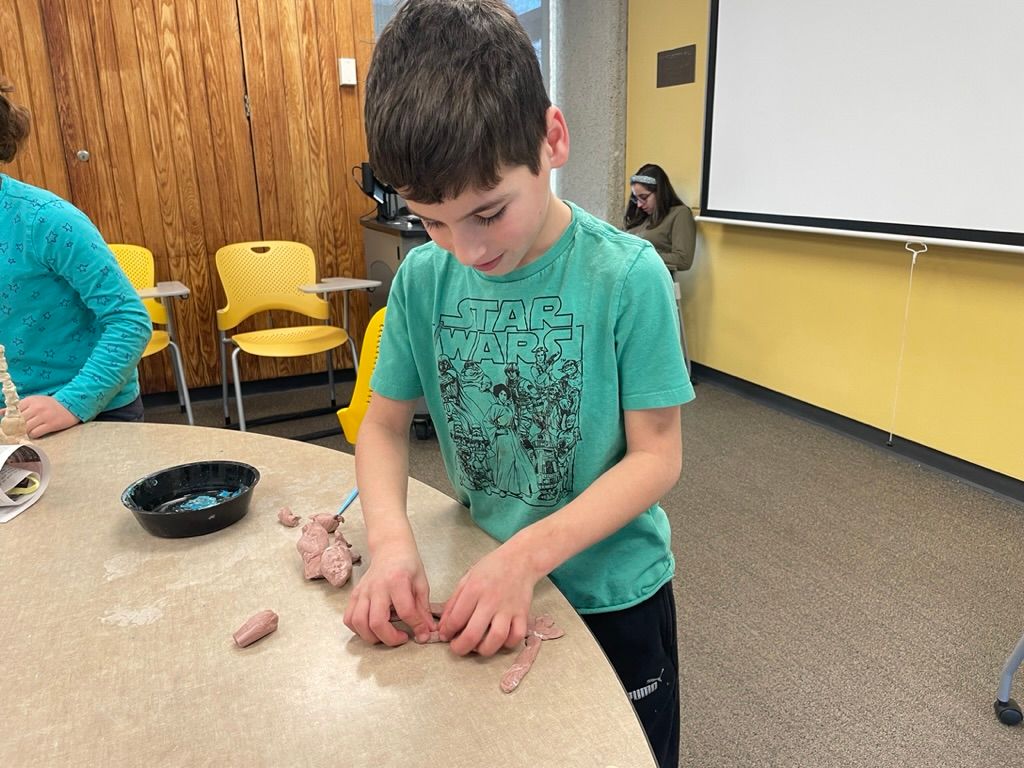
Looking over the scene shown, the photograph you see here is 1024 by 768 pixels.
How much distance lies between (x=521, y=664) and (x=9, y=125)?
1361 mm

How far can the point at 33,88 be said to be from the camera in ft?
10.7

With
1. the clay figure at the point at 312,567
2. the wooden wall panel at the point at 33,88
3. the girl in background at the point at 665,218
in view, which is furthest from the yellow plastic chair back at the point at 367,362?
the wooden wall panel at the point at 33,88

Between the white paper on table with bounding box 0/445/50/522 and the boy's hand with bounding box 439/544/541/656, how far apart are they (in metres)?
0.64

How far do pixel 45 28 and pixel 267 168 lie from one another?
1.08 meters

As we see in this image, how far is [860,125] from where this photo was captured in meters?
2.85

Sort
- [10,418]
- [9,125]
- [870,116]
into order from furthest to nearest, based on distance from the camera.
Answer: [870,116] → [9,125] → [10,418]

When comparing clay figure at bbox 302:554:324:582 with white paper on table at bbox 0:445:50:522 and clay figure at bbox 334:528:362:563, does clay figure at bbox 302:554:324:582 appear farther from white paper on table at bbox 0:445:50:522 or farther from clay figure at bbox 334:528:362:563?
white paper on table at bbox 0:445:50:522

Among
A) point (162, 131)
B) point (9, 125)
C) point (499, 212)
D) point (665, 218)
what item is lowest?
point (665, 218)

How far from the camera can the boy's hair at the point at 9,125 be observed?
1.30m

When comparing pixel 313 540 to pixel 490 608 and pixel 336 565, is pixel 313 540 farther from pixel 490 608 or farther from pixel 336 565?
pixel 490 608

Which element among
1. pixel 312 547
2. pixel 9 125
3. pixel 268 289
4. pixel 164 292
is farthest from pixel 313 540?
pixel 268 289

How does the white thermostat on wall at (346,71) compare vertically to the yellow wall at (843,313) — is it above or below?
above

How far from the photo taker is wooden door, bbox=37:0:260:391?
3.31 meters

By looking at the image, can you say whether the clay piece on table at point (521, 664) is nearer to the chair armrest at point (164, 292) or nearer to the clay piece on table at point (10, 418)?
the clay piece on table at point (10, 418)
